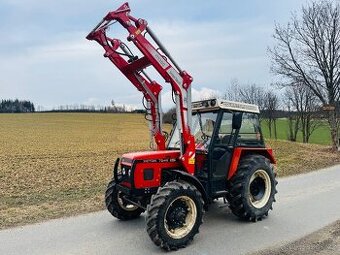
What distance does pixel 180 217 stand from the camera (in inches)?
232

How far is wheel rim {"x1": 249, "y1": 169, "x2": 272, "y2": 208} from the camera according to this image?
7.43m

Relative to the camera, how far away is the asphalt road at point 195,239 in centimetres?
577

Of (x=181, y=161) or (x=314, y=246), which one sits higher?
(x=181, y=161)

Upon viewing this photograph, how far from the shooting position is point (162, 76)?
20.4 feet

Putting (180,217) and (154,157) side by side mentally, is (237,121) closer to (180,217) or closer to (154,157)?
(154,157)

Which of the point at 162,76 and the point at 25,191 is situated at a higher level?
the point at 162,76

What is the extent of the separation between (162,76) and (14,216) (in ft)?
13.6

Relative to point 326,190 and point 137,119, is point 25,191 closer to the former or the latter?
point 326,190

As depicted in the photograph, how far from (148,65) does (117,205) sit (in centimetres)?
261

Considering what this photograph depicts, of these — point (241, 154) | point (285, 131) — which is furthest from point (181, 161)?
point (285, 131)

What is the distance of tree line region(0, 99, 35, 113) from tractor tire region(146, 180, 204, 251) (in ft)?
289

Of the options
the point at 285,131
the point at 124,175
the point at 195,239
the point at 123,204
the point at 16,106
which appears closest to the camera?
the point at 195,239

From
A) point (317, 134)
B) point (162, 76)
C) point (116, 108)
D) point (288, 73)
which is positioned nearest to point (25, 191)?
point (162, 76)

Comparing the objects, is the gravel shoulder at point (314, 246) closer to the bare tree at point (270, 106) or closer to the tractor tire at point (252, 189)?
the tractor tire at point (252, 189)
